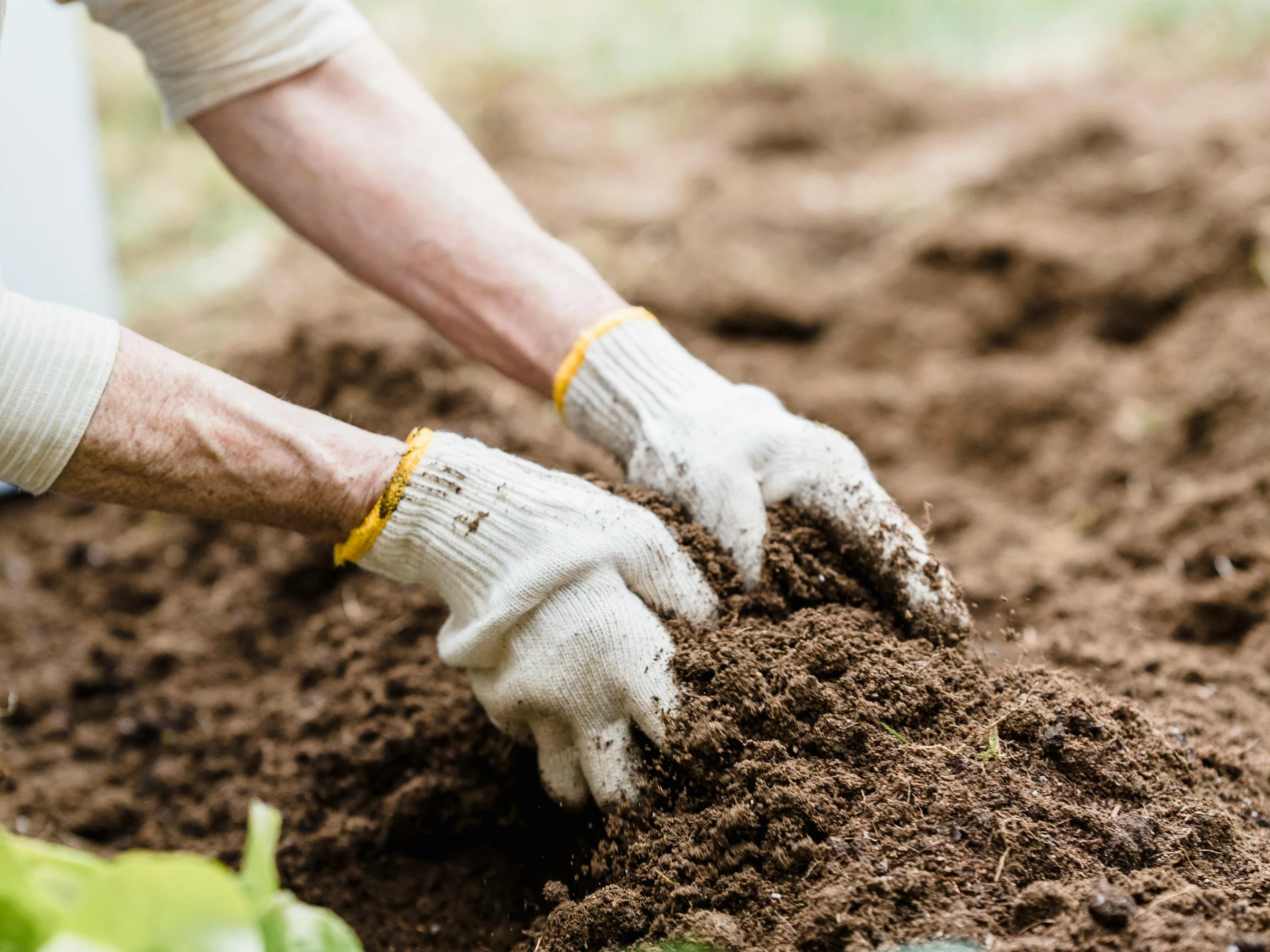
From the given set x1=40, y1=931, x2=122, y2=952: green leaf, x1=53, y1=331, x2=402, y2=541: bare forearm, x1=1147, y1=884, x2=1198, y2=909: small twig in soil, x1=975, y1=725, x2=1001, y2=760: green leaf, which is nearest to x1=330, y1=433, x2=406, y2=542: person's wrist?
x1=53, y1=331, x2=402, y2=541: bare forearm

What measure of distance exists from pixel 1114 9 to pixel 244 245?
185 inches

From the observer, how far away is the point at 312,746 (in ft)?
6.19

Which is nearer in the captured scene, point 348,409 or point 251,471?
point 251,471

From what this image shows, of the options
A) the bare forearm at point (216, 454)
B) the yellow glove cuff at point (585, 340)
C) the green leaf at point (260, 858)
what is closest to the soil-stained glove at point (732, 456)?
the yellow glove cuff at point (585, 340)

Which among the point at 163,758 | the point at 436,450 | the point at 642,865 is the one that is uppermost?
the point at 436,450

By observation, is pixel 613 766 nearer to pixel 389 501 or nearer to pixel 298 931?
pixel 389 501

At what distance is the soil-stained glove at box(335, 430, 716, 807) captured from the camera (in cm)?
149

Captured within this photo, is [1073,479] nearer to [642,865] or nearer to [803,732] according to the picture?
[803,732]

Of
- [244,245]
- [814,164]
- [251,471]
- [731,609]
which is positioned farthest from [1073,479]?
[244,245]

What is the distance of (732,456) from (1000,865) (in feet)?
2.20

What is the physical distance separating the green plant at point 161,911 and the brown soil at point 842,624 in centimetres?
45

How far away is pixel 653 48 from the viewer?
609 cm

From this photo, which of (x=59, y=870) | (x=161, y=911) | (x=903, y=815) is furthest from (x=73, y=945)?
(x=903, y=815)

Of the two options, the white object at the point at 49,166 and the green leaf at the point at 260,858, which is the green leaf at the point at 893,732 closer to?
the green leaf at the point at 260,858
